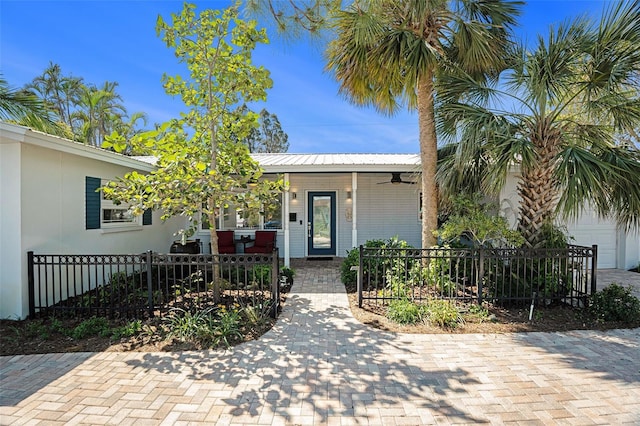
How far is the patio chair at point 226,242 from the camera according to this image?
31.5 feet

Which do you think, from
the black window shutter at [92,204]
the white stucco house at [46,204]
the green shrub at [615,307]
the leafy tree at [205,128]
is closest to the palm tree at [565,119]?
the green shrub at [615,307]

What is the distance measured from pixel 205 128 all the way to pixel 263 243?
189 inches

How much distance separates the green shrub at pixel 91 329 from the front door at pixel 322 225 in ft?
21.8

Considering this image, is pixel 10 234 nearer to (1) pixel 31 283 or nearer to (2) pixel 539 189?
(1) pixel 31 283

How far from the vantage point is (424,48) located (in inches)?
219

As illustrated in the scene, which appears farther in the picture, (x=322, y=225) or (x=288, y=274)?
(x=322, y=225)

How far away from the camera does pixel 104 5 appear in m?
5.86

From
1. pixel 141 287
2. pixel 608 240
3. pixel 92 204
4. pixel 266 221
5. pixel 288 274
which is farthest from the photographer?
pixel 266 221

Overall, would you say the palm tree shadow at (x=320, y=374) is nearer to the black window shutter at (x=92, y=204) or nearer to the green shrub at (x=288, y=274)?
the green shrub at (x=288, y=274)

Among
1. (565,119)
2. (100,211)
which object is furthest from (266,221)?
(565,119)

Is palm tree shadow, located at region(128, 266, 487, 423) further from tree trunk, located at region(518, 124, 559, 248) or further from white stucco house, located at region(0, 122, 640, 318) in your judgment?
tree trunk, located at region(518, 124, 559, 248)

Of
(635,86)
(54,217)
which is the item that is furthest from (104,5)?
(635,86)

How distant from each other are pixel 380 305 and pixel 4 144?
6494 millimetres

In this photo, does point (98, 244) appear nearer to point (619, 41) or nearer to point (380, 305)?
point (380, 305)
